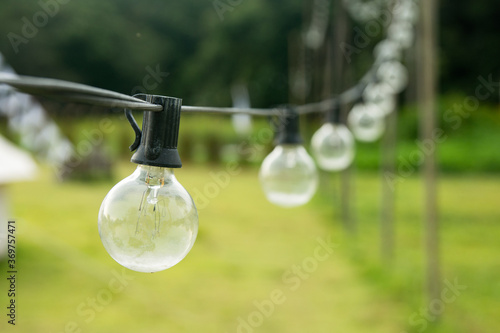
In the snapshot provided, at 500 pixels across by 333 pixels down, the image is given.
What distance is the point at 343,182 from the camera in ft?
25.0

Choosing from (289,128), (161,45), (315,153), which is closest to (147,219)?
(289,128)

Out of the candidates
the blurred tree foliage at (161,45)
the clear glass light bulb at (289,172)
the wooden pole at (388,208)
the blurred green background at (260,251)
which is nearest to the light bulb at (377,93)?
the wooden pole at (388,208)

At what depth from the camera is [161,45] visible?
3161cm

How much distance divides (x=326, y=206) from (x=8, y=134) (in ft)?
32.0

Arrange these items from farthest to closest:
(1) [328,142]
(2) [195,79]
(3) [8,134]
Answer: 1. (2) [195,79]
2. (3) [8,134]
3. (1) [328,142]

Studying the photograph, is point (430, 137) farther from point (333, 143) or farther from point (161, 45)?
point (161, 45)

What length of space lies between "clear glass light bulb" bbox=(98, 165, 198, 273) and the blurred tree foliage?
28435mm

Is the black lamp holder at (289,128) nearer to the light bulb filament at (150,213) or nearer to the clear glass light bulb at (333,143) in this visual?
the light bulb filament at (150,213)

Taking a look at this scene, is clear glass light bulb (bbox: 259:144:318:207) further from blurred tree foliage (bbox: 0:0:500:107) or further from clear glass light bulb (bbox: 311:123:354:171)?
blurred tree foliage (bbox: 0:0:500:107)

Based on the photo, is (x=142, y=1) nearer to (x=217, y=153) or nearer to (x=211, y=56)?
(x=211, y=56)

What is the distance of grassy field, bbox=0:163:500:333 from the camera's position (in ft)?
13.0

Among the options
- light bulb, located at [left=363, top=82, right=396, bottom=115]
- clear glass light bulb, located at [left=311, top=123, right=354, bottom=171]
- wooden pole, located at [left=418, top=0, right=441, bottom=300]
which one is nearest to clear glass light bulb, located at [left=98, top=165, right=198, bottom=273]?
clear glass light bulb, located at [left=311, top=123, right=354, bottom=171]

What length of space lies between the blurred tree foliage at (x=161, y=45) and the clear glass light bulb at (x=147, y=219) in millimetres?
28435

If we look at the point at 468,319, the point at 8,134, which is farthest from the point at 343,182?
the point at 8,134
